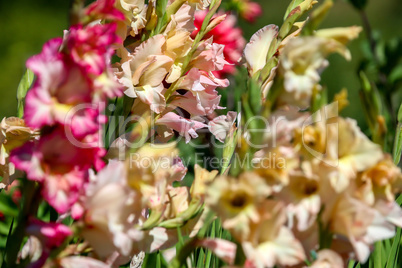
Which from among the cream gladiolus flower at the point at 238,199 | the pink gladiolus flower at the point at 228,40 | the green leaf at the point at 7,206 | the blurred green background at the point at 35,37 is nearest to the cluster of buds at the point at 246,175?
the cream gladiolus flower at the point at 238,199

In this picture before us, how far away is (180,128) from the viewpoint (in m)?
0.94

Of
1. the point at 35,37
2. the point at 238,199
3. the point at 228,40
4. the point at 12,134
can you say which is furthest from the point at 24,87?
the point at 35,37

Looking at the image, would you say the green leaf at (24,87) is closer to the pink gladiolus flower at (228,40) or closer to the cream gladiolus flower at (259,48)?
the cream gladiolus flower at (259,48)

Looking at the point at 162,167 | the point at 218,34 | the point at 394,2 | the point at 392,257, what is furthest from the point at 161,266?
the point at 394,2

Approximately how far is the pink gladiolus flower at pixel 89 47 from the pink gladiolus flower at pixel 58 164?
70mm

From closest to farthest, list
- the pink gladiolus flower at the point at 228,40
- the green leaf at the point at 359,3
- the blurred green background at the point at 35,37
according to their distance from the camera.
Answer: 1. the green leaf at the point at 359,3
2. the pink gladiolus flower at the point at 228,40
3. the blurred green background at the point at 35,37

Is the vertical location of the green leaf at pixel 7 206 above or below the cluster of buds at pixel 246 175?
below

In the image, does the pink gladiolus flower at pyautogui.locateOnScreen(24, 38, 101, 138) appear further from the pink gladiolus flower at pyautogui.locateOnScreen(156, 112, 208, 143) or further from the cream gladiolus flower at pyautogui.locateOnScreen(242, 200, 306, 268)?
the pink gladiolus flower at pyautogui.locateOnScreen(156, 112, 208, 143)

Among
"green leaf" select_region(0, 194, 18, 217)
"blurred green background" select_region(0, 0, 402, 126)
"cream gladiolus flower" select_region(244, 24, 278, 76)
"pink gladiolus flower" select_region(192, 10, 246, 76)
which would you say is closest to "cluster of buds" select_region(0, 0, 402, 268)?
"green leaf" select_region(0, 194, 18, 217)

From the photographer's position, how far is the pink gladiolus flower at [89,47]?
596 millimetres

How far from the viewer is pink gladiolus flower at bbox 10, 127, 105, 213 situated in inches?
23.6

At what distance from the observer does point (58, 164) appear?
24.5 inches

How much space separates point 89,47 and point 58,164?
4.8 inches

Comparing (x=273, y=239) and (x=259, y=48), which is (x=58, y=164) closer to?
(x=273, y=239)
